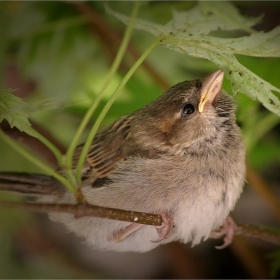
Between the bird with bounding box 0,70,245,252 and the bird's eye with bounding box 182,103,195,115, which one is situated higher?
the bird's eye with bounding box 182,103,195,115

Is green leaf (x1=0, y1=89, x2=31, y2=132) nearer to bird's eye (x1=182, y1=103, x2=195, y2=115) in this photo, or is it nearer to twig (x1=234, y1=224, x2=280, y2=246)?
bird's eye (x1=182, y1=103, x2=195, y2=115)

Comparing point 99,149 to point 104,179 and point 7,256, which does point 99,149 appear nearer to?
point 104,179

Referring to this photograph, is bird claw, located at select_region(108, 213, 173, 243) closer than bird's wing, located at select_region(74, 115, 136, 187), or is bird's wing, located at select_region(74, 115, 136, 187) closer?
bird claw, located at select_region(108, 213, 173, 243)

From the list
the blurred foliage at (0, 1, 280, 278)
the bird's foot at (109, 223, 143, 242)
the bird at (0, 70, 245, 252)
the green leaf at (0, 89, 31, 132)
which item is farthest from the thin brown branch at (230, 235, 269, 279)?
the green leaf at (0, 89, 31, 132)

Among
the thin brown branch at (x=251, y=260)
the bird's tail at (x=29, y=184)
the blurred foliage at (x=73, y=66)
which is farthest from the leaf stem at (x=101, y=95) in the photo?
the thin brown branch at (x=251, y=260)

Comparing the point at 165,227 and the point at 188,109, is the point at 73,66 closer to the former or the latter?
the point at 188,109

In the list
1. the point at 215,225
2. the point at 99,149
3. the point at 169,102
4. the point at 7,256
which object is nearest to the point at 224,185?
the point at 215,225

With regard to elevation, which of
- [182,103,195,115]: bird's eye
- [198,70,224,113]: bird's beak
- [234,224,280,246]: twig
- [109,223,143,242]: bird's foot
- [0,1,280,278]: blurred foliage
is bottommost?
[234,224,280,246]: twig

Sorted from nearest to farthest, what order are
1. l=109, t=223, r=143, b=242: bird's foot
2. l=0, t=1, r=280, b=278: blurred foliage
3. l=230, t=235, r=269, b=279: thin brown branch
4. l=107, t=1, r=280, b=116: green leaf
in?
l=107, t=1, r=280, b=116: green leaf, l=109, t=223, r=143, b=242: bird's foot, l=0, t=1, r=280, b=278: blurred foliage, l=230, t=235, r=269, b=279: thin brown branch

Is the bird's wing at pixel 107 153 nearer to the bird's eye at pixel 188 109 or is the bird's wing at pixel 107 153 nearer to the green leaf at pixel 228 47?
the bird's eye at pixel 188 109
